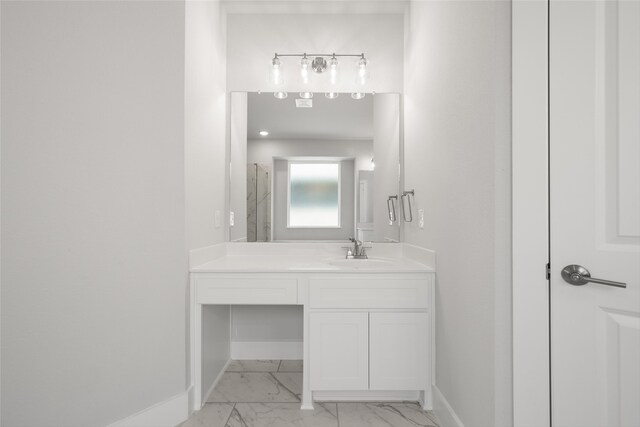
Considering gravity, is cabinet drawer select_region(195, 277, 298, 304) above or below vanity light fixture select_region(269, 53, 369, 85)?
below

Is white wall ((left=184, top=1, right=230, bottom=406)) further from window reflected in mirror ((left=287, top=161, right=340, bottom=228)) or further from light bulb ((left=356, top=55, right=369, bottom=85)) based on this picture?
light bulb ((left=356, top=55, right=369, bottom=85))

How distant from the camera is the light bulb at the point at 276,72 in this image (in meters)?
2.50

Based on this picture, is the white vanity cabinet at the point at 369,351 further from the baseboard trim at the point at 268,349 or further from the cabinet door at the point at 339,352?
the baseboard trim at the point at 268,349

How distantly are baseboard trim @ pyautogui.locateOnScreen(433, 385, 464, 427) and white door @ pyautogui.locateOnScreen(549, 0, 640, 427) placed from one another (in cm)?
51

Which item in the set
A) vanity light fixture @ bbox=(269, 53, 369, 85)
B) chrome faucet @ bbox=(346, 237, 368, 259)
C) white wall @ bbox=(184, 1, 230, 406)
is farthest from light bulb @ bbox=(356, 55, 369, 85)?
chrome faucet @ bbox=(346, 237, 368, 259)

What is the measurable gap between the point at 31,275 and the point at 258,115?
1.63 meters

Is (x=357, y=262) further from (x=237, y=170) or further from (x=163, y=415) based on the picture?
(x=163, y=415)

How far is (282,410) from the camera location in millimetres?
1966

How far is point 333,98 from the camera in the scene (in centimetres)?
257

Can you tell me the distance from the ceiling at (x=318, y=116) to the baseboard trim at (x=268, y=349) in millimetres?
1528

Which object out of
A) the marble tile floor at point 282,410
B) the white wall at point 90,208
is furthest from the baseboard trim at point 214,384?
the white wall at point 90,208

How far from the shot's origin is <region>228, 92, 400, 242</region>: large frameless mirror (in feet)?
8.44

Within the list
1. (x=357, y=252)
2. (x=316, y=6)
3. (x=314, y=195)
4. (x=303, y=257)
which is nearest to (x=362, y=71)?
(x=316, y=6)

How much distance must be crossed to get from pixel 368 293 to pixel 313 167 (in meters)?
1.07
